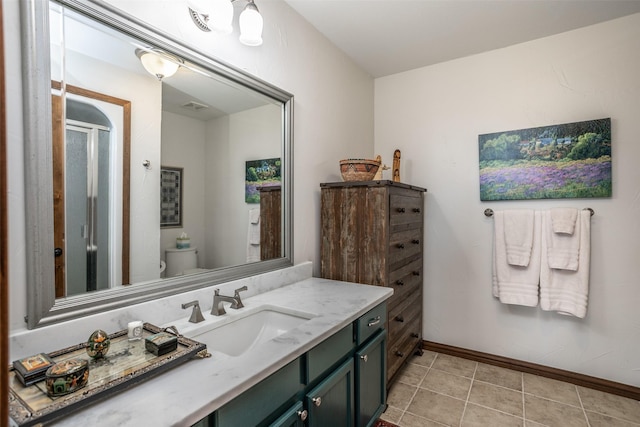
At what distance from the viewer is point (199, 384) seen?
2.62 feet

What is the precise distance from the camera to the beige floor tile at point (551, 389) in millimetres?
2023

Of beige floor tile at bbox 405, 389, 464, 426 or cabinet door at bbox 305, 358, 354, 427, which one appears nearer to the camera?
cabinet door at bbox 305, 358, 354, 427

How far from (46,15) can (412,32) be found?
2.06 meters

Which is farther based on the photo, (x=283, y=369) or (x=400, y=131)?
(x=400, y=131)

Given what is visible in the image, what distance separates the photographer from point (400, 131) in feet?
9.41

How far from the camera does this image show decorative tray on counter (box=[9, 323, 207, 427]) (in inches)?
25.8

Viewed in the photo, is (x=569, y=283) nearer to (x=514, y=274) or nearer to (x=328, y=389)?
(x=514, y=274)

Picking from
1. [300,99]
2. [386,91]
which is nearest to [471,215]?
[386,91]

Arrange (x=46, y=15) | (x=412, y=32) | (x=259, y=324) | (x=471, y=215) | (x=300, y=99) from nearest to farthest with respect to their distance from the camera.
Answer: (x=46, y=15)
(x=259, y=324)
(x=300, y=99)
(x=412, y=32)
(x=471, y=215)

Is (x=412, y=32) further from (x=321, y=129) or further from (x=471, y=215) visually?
(x=471, y=215)

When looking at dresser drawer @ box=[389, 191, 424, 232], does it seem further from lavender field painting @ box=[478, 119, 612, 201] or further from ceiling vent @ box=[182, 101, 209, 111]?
ceiling vent @ box=[182, 101, 209, 111]

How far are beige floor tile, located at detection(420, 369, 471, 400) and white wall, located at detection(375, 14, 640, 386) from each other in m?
0.40

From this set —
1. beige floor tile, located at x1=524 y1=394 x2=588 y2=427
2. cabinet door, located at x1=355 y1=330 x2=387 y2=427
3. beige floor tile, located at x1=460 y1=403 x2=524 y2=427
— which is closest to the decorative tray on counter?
cabinet door, located at x1=355 y1=330 x2=387 y2=427

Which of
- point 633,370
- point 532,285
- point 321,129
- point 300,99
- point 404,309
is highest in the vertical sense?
point 300,99
